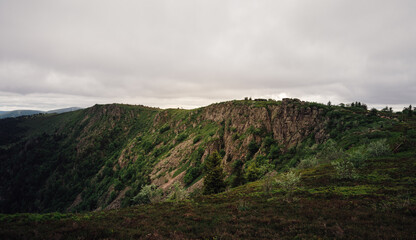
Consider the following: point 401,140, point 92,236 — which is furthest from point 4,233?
point 401,140

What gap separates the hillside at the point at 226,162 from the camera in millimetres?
19484

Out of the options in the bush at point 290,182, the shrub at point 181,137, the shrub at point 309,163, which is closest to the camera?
the bush at point 290,182

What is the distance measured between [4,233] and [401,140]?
63.9 metres

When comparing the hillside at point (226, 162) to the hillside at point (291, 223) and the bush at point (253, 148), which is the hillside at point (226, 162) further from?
the bush at point (253, 148)

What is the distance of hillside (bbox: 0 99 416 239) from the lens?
63.9 ft

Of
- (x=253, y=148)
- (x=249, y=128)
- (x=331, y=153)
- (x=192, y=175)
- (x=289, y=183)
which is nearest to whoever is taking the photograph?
(x=289, y=183)

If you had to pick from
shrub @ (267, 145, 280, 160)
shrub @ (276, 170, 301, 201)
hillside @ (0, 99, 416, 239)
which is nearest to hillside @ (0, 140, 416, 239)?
hillside @ (0, 99, 416, 239)

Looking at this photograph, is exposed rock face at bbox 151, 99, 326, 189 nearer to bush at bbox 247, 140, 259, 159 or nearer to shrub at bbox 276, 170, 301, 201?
bush at bbox 247, 140, 259, 159

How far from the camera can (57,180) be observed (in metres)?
150

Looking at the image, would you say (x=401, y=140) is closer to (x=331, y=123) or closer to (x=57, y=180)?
(x=331, y=123)

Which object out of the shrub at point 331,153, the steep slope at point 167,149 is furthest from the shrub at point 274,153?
the shrub at point 331,153

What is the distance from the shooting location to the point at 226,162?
7519cm

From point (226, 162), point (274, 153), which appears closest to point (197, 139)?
point (226, 162)

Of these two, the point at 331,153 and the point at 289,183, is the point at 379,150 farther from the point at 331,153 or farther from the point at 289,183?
the point at 289,183
